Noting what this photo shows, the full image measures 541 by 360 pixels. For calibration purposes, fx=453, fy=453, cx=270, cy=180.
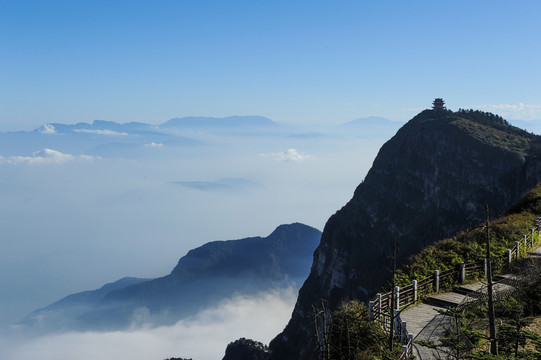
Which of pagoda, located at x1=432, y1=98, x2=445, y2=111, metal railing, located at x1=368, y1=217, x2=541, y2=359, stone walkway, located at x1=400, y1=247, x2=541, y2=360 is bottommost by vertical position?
stone walkway, located at x1=400, y1=247, x2=541, y2=360

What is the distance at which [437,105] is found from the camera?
141875mm

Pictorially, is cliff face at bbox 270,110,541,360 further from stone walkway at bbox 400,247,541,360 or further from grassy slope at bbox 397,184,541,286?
stone walkway at bbox 400,247,541,360

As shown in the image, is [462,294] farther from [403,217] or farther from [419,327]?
[403,217]

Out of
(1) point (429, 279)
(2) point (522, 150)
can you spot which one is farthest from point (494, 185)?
(1) point (429, 279)

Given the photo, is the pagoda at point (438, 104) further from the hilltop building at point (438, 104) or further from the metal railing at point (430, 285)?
the metal railing at point (430, 285)

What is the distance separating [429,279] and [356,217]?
100665mm

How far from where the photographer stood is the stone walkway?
1708 centimetres

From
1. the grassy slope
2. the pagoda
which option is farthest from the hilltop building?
the grassy slope

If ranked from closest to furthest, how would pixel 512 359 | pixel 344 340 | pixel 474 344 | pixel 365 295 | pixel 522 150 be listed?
pixel 512 359
pixel 474 344
pixel 344 340
pixel 365 295
pixel 522 150

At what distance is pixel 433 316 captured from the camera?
20.5 metres

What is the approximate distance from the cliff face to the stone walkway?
2807 inches

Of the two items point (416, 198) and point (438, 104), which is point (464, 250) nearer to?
point (416, 198)

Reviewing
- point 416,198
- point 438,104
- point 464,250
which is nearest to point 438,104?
point 438,104

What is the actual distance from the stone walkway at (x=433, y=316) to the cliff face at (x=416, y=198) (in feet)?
234
